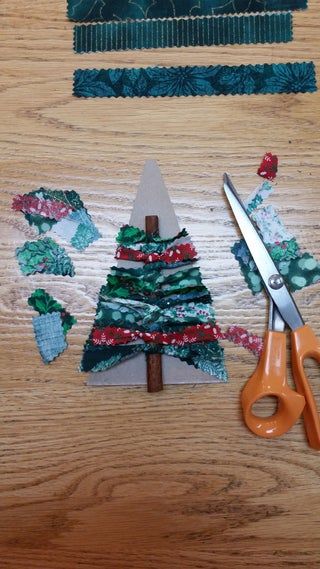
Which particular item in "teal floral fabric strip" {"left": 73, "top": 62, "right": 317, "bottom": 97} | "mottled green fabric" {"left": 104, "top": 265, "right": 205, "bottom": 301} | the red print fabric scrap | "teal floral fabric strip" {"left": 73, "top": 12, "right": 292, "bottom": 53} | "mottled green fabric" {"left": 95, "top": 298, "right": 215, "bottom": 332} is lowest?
"mottled green fabric" {"left": 95, "top": 298, "right": 215, "bottom": 332}

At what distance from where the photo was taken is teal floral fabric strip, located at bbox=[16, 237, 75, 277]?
0.72m

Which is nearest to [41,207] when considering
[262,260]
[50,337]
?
[50,337]

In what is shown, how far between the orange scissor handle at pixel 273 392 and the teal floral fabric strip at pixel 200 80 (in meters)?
0.31

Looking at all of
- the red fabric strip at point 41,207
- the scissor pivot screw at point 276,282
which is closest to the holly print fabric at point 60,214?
the red fabric strip at point 41,207

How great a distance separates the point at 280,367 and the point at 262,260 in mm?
122

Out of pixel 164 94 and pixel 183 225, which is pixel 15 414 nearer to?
pixel 183 225

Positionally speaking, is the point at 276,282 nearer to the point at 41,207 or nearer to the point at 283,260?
the point at 283,260

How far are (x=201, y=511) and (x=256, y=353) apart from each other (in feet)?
0.64

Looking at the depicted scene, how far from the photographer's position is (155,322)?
0.68m

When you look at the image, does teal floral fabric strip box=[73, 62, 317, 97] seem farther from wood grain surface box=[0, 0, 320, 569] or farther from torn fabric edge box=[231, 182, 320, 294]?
torn fabric edge box=[231, 182, 320, 294]

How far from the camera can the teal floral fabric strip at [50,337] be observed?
0.71 m

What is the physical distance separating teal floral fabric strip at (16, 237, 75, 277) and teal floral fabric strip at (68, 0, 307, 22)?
0.96 ft

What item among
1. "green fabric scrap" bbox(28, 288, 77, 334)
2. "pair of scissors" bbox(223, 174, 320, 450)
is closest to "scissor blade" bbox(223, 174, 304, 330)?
"pair of scissors" bbox(223, 174, 320, 450)

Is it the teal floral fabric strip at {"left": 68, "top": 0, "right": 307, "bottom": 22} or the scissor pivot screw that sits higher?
the teal floral fabric strip at {"left": 68, "top": 0, "right": 307, "bottom": 22}
